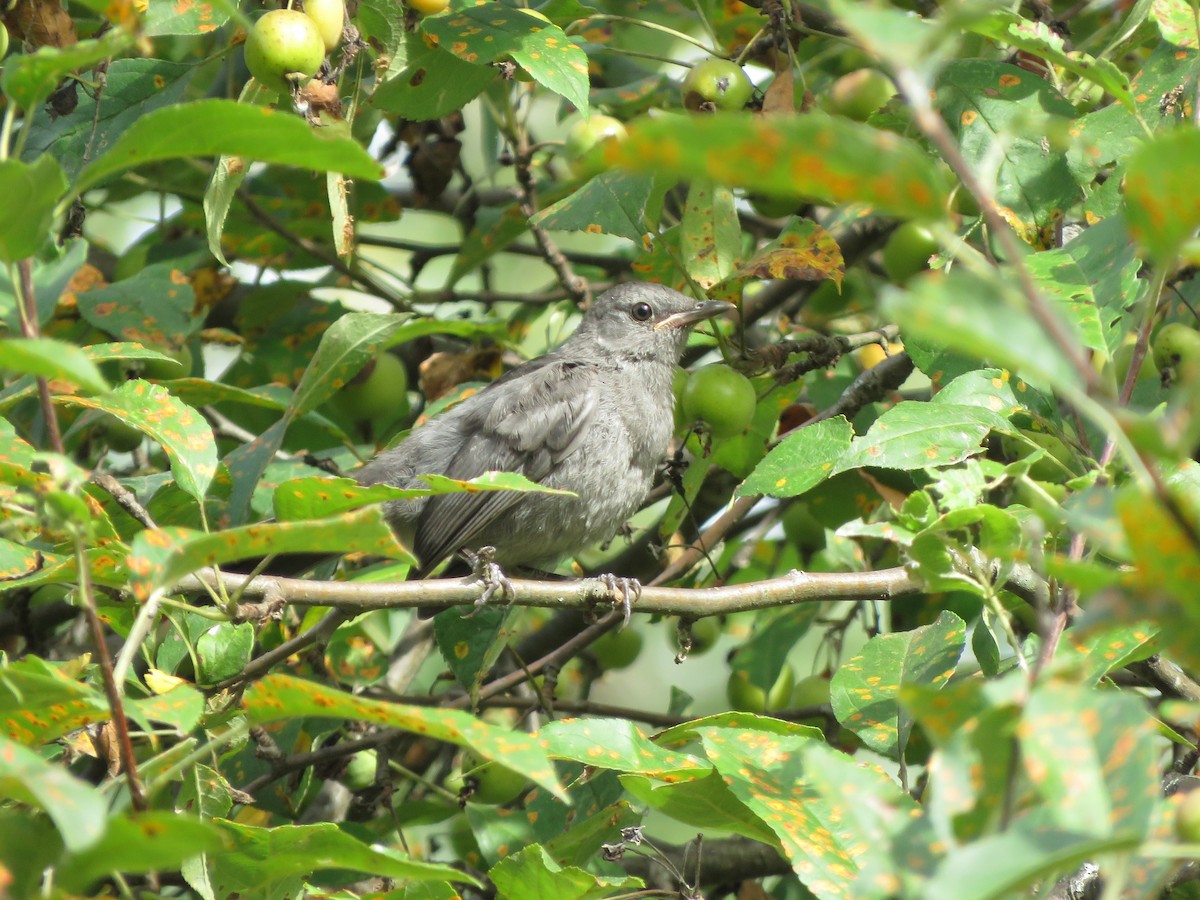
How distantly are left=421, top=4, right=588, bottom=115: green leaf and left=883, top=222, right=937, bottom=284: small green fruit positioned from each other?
1868mm

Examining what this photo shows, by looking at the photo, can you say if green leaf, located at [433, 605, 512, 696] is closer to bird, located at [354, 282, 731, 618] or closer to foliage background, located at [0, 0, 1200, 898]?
foliage background, located at [0, 0, 1200, 898]

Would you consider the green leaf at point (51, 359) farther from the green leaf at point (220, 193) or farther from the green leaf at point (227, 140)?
the green leaf at point (220, 193)

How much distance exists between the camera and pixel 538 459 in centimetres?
543

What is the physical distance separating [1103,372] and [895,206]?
202 cm

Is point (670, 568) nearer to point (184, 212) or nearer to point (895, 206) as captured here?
point (184, 212)

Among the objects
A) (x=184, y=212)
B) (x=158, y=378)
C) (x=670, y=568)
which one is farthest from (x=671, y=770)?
(x=184, y=212)

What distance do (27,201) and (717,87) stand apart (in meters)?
3.08

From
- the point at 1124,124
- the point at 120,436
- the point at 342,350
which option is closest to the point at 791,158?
the point at 1124,124

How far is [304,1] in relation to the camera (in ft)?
12.0

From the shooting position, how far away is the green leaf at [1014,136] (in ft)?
12.5

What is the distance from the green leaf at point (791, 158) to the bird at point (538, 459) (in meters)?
3.76

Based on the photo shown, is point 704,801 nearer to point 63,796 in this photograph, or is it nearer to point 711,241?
point 63,796

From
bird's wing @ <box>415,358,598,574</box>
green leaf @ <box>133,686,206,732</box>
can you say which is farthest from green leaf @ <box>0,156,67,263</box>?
bird's wing @ <box>415,358,598,574</box>

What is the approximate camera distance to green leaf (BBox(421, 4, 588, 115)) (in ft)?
12.2
